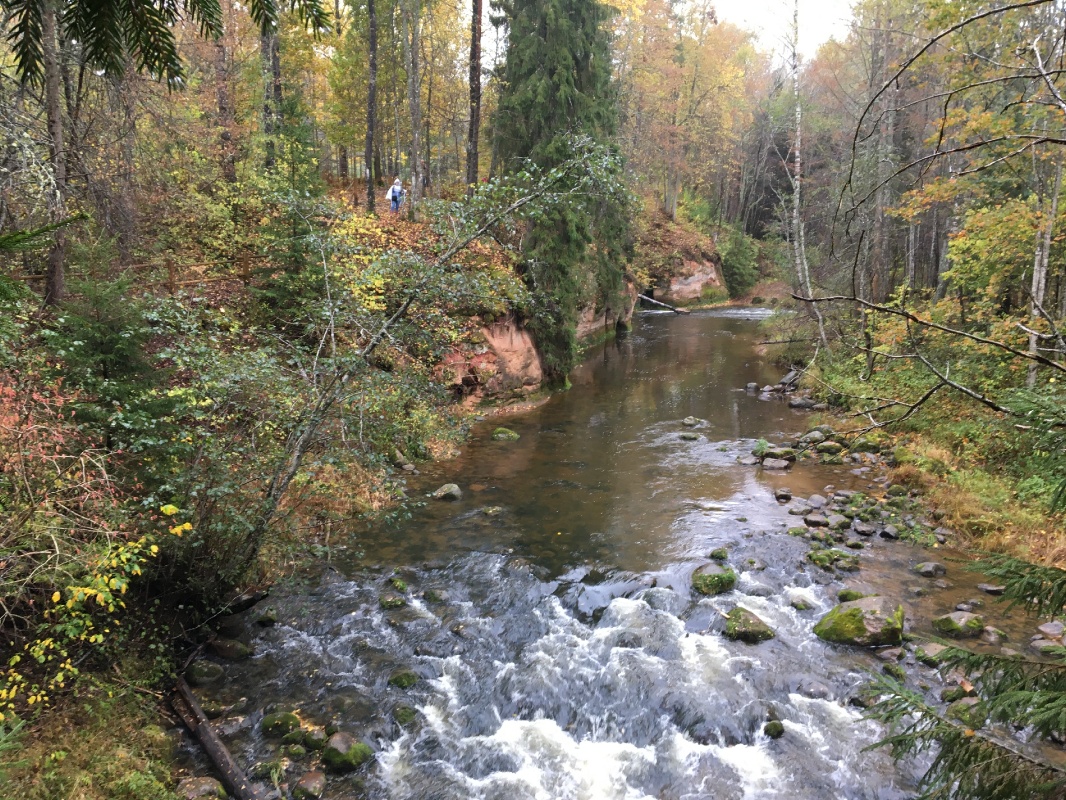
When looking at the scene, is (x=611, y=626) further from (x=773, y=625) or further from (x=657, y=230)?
(x=657, y=230)

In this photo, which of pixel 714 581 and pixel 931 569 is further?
pixel 931 569

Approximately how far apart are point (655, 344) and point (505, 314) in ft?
41.9

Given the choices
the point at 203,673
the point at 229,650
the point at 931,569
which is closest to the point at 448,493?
the point at 229,650

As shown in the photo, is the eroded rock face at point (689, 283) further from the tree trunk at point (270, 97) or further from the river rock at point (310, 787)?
the river rock at point (310, 787)

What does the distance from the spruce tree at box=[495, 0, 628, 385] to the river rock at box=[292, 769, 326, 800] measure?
14975 millimetres

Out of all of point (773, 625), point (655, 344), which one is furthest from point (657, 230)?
point (773, 625)

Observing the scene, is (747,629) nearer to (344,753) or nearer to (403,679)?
(403,679)

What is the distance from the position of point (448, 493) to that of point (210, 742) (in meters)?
6.79

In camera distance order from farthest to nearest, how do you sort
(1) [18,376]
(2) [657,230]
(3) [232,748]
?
(2) [657,230]
(3) [232,748]
(1) [18,376]

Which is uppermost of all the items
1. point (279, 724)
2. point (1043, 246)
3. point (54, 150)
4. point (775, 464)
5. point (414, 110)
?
point (414, 110)

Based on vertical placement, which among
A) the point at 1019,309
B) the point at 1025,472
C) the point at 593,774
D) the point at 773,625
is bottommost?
the point at 593,774

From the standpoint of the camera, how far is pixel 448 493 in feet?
40.4

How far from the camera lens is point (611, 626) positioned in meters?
8.52

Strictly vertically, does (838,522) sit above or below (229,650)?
above
